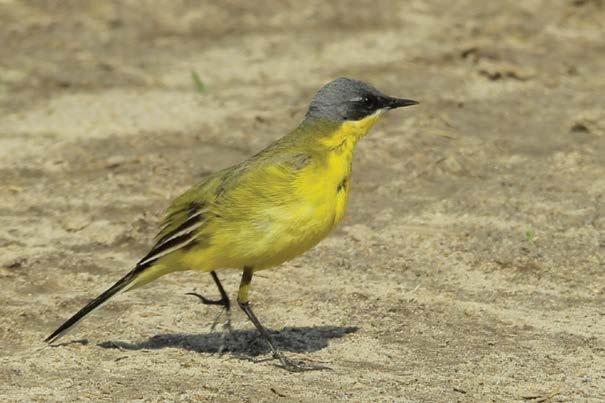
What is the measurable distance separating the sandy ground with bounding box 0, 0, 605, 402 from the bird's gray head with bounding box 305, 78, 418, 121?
142 cm

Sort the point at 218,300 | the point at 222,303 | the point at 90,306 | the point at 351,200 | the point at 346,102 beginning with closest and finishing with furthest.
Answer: the point at 90,306, the point at 346,102, the point at 222,303, the point at 218,300, the point at 351,200

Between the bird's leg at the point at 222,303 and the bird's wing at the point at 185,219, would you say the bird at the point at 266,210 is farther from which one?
the bird's leg at the point at 222,303

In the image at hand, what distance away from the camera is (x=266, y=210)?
7.10 meters

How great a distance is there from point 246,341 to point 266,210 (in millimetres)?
1117

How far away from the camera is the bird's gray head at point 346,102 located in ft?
25.0

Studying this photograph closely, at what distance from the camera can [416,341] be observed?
302 inches

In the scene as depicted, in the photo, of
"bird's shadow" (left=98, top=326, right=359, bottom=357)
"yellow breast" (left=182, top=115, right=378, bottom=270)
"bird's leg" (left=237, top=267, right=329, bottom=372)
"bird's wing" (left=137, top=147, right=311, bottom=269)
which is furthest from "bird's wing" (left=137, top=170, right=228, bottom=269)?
"bird's shadow" (left=98, top=326, right=359, bottom=357)

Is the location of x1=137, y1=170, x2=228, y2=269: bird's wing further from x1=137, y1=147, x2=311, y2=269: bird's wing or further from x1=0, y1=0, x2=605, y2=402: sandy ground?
x1=0, y1=0, x2=605, y2=402: sandy ground

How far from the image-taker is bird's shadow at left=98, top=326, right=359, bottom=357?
297 inches

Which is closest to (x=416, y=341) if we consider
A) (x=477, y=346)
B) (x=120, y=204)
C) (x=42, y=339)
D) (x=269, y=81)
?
(x=477, y=346)

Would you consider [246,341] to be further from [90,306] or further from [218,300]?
[90,306]

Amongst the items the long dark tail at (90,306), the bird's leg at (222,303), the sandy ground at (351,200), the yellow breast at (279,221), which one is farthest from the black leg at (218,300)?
the long dark tail at (90,306)

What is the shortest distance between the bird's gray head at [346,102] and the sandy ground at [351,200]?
1.42 metres

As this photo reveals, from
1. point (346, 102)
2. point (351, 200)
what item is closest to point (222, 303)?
point (346, 102)
